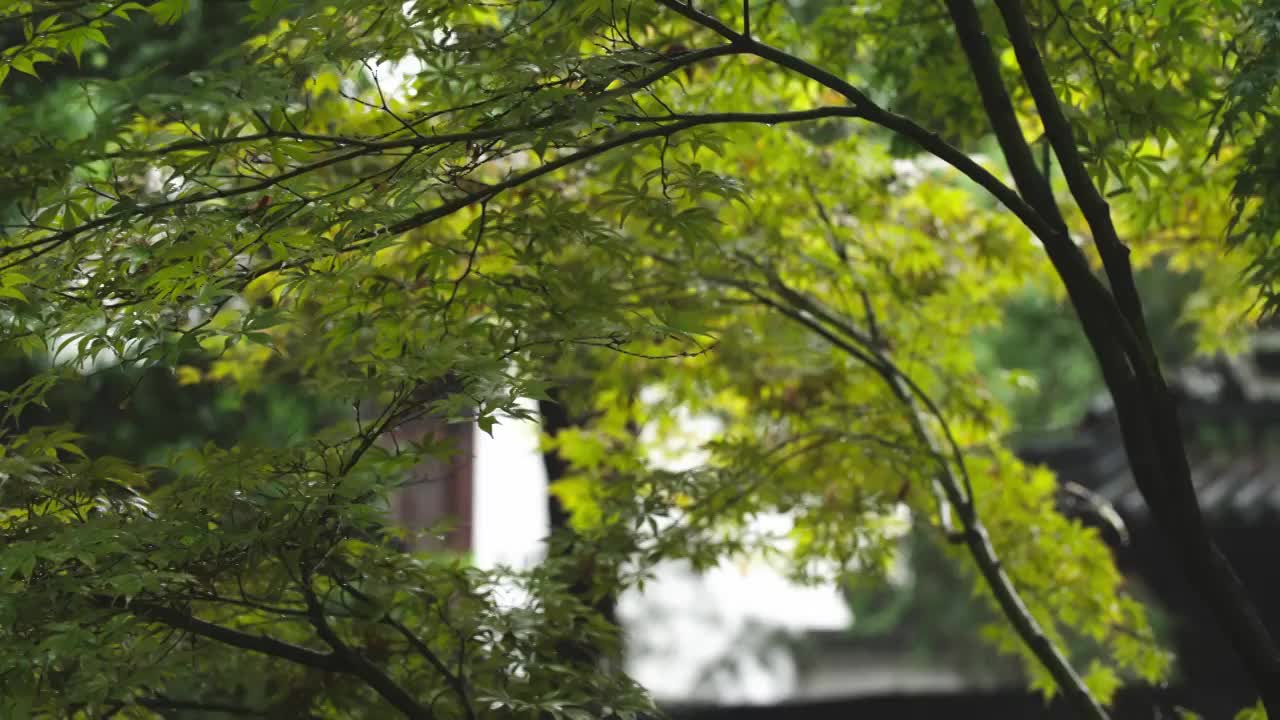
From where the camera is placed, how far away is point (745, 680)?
1599cm

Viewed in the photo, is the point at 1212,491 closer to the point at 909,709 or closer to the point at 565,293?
the point at 909,709

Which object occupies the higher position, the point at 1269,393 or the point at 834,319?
the point at 1269,393

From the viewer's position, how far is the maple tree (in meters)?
2.61

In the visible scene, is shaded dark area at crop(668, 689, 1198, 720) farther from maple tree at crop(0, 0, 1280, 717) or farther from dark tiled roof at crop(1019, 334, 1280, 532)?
maple tree at crop(0, 0, 1280, 717)

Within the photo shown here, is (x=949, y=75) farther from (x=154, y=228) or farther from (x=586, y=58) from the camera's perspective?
(x=154, y=228)

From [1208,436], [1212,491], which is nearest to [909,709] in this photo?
[1212,491]

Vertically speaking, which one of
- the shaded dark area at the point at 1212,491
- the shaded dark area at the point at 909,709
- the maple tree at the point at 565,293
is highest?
the shaded dark area at the point at 1212,491

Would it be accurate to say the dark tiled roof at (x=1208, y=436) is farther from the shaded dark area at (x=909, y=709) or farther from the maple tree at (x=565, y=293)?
the maple tree at (x=565, y=293)

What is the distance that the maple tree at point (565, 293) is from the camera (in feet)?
8.55

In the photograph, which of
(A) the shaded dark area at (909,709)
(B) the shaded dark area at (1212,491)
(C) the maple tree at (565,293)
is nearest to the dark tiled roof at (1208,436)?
(B) the shaded dark area at (1212,491)

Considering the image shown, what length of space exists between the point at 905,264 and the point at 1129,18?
1414mm

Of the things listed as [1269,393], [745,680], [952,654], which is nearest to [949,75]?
[1269,393]

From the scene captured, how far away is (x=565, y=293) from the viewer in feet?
11.8

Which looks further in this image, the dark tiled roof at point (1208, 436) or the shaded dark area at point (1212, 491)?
the dark tiled roof at point (1208, 436)
